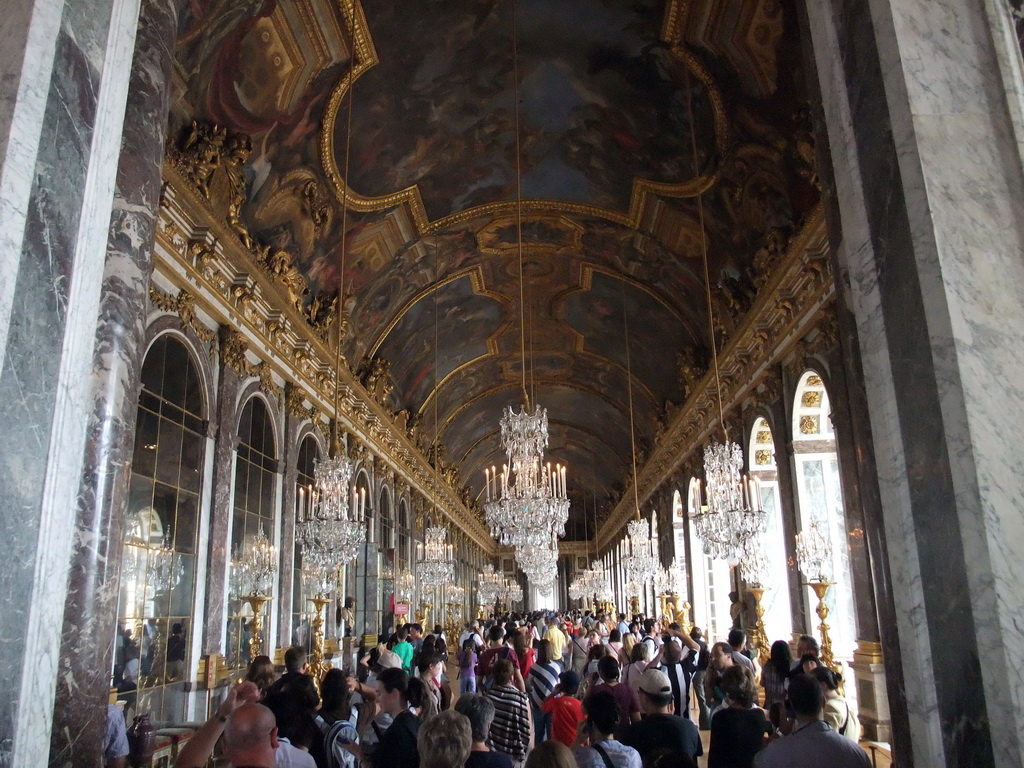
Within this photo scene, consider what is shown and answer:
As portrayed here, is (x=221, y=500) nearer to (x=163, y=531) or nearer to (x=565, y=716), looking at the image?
(x=163, y=531)

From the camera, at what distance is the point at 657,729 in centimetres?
418

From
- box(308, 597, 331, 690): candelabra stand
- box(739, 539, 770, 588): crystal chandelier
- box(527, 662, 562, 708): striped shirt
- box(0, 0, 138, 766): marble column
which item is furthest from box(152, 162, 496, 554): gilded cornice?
box(739, 539, 770, 588): crystal chandelier

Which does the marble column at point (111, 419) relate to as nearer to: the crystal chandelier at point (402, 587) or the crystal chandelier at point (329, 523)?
the crystal chandelier at point (329, 523)

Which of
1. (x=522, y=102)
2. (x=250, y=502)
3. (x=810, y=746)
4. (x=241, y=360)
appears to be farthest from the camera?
(x=522, y=102)

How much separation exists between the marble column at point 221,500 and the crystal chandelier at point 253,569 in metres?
0.22

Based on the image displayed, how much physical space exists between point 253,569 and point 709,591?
14.9m

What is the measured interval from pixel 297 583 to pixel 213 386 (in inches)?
182

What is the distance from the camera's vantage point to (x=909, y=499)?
3492mm

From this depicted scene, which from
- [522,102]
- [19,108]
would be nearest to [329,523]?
[19,108]

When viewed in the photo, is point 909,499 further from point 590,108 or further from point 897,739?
point 590,108

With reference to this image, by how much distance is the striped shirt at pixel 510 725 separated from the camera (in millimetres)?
5207

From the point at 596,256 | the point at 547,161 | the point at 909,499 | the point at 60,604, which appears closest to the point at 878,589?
the point at 909,499

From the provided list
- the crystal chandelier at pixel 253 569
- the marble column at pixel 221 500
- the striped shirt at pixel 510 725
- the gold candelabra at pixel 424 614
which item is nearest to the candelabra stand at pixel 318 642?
the crystal chandelier at pixel 253 569

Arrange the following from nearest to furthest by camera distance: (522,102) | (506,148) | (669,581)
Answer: (522,102) < (506,148) < (669,581)
